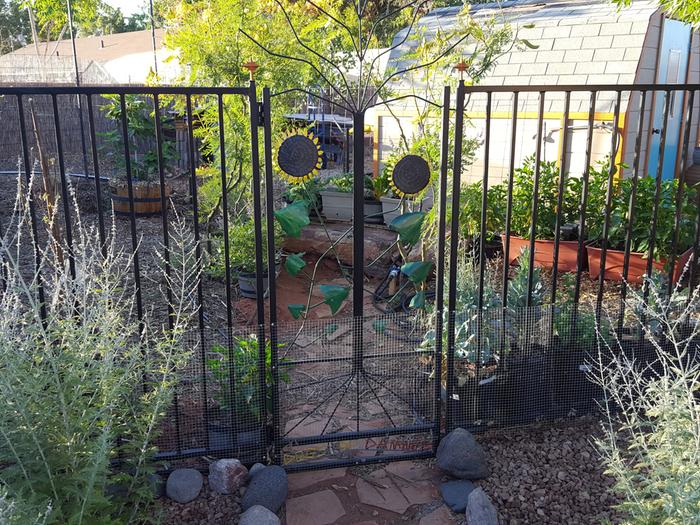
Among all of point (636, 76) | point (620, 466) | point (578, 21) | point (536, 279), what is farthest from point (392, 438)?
point (578, 21)

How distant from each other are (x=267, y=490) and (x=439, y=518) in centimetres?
72

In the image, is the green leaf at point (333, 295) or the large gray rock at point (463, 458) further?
the green leaf at point (333, 295)

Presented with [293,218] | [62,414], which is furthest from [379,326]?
[62,414]

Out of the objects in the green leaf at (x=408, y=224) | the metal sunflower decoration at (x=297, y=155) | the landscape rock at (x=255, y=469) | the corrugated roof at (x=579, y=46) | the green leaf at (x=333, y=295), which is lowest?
the landscape rock at (x=255, y=469)

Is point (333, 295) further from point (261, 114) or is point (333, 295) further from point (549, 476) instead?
point (549, 476)

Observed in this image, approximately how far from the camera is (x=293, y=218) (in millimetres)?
3076

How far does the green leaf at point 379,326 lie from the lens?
117 inches

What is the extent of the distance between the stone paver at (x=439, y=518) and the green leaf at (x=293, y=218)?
137 centimetres

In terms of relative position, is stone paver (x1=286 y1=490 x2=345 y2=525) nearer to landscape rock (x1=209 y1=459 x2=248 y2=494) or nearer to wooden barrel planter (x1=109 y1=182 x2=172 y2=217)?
landscape rock (x1=209 y1=459 x2=248 y2=494)

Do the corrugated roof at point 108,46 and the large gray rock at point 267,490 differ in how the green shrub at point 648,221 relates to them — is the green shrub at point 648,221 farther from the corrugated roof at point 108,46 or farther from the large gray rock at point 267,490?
the corrugated roof at point 108,46

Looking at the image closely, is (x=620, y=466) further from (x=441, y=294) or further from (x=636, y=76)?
(x=636, y=76)


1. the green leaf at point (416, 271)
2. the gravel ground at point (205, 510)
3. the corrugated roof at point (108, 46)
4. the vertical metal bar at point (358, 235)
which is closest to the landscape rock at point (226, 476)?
the gravel ground at point (205, 510)

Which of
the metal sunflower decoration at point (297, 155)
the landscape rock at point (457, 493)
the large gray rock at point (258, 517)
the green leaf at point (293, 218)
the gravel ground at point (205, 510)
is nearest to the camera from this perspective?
the large gray rock at point (258, 517)

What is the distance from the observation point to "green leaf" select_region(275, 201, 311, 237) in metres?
3.05
